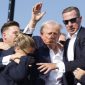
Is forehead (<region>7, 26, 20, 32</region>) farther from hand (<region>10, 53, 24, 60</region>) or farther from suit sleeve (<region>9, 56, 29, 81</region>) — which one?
suit sleeve (<region>9, 56, 29, 81</region>)

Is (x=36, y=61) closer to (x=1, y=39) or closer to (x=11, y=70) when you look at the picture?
(x=11, y=70)

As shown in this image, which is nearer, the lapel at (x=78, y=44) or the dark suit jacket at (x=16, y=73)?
the dark suit jacket at (x=16, y=73)

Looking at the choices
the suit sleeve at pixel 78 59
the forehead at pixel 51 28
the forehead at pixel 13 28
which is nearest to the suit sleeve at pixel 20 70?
the suit sleeve at pixel 78 59

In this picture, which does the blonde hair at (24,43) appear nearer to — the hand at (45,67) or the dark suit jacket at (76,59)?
the hand at (45,67)

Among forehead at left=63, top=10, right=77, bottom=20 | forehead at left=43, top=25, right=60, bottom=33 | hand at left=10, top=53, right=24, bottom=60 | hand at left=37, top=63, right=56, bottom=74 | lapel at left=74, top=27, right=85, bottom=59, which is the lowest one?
hand at left=37, top=63, right=56, bottom=74

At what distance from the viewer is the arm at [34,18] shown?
6.86 m

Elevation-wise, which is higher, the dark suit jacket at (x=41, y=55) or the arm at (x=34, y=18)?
the arm at (x=34, y=18)

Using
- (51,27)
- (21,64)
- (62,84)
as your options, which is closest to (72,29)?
(51,27)

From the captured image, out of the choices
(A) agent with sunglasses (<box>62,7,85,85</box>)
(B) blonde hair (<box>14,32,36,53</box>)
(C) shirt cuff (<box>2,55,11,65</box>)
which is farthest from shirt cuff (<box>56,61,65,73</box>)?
(C) shirt cuff (<box>2,55,11,65</box>)

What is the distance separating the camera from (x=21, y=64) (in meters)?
5.68

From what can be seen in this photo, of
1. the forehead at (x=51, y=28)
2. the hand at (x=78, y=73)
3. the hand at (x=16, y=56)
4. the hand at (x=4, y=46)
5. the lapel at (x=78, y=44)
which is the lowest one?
the hand at (x=78, y=73)

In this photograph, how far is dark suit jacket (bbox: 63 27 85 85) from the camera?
6.08 m

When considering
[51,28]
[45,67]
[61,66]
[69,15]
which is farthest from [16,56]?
[69,15]

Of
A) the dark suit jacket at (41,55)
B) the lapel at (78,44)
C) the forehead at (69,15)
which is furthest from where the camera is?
the forehead at (69,15)
